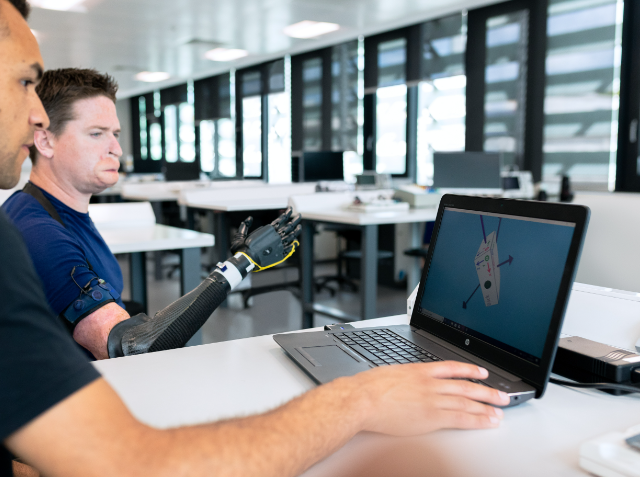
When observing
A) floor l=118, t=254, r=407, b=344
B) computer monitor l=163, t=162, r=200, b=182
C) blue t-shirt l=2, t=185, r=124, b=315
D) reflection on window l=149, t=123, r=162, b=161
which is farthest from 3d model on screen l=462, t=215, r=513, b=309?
reflection on window l=149, t=123, r=162, b=161

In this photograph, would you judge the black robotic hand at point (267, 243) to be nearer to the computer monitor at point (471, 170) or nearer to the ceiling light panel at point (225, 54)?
the computer monitor at point (471, 170)

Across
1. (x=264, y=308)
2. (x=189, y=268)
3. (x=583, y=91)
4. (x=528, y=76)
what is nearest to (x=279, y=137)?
(x=528, y=76)

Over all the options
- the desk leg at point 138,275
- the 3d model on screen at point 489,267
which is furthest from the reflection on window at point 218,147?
the 3d model on screen at point 489,267

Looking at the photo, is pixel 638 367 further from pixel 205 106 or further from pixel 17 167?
pixel 205 106

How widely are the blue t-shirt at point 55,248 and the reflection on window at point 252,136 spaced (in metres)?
8.53

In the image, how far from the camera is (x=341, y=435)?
615mm

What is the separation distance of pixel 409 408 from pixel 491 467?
0.38 feet

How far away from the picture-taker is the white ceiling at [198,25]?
6.11 m

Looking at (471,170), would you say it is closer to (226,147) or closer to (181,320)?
(181,320)

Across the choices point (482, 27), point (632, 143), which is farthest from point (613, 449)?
point (482, 27)

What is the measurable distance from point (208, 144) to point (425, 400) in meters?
11.4

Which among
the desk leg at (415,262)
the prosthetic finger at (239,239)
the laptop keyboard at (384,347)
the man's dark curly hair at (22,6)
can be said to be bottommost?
the desk leg at (415,262)

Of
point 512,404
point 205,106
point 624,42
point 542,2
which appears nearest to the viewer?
point 512,404

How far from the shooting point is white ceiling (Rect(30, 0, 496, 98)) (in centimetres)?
611
